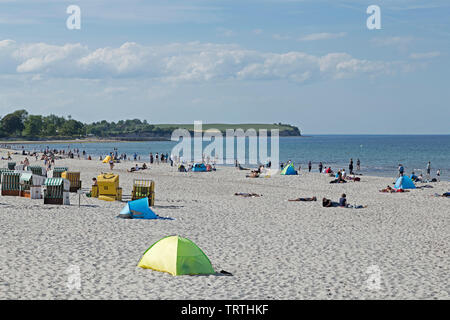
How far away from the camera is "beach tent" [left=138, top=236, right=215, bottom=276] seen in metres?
10.9

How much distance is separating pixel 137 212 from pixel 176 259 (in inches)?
291

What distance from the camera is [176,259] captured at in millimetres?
10883

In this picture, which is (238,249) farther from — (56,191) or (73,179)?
(73,179)

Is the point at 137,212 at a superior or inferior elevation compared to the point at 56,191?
inferior

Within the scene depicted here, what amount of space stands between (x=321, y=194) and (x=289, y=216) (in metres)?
10.7

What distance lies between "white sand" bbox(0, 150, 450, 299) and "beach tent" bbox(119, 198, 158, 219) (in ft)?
2.34

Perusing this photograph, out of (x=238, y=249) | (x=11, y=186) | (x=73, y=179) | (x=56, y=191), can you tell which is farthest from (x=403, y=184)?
(x=11, y=186)

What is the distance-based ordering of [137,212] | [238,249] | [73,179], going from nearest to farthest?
1. [238,249]
2. [137,212]
3. [73,179]

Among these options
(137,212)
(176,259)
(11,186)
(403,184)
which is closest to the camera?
(176,259)

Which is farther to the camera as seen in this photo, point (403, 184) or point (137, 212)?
point (403, 184)

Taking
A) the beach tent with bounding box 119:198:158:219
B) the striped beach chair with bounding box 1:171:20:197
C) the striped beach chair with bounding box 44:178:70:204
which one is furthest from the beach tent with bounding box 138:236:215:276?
the striped beach chair with bounding box 1:171:20:197

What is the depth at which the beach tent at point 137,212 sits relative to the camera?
1789 cm

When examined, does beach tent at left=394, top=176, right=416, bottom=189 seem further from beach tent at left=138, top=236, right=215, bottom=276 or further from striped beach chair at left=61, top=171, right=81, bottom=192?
beach tent at left=138, top=236, right=215, bottom=276
